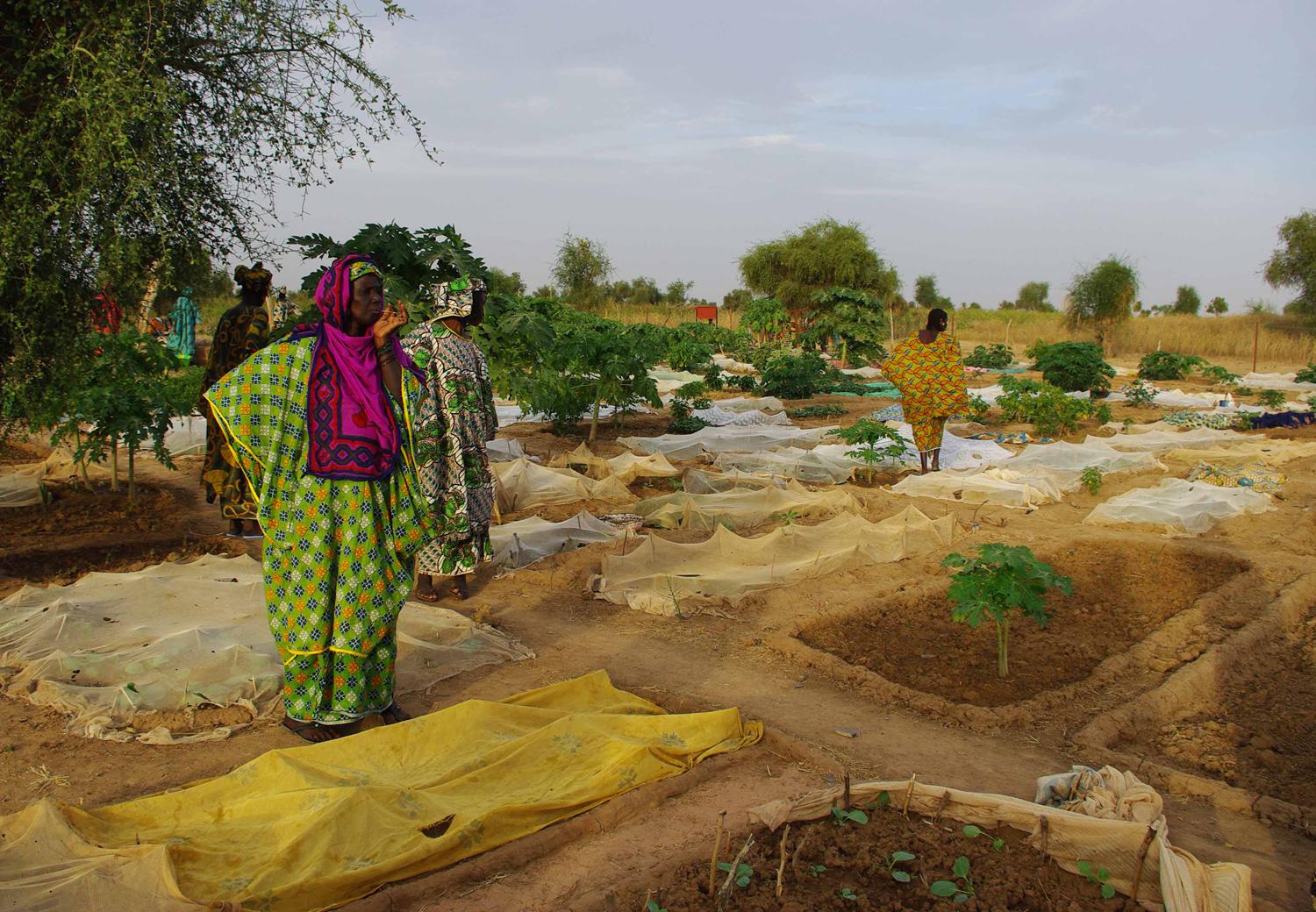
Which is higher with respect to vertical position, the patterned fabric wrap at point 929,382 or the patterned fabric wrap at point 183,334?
the patterned fabric wrap at point 183,334

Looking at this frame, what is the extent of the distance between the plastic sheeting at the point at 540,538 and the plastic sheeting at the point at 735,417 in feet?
19.5

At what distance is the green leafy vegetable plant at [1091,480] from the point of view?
8.40 meters

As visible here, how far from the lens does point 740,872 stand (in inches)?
101

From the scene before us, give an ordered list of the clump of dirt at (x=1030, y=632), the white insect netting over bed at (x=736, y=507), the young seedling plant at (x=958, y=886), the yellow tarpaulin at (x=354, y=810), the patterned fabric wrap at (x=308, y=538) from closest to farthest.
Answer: the yellow tarpaulin at (x=354, y=810) → the young seedling plant at (x=958, y=886) → the patterned fabric wrap at (x=308, y=538) → the clump of dirt at (x=1030, y=632) → the white insect netting over bed at (x=736, y=507)

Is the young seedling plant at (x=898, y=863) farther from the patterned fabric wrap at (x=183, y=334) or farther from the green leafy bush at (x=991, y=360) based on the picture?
the green leafy bush at (x=991, y=360)

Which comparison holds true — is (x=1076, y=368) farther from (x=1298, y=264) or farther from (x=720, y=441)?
(x=1298, y=264)

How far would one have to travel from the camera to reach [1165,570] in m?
6.11

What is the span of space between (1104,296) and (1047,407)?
57.1ft

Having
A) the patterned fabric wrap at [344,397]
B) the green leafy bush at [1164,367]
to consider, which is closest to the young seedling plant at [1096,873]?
the patterned fabric wrap at [344,397]

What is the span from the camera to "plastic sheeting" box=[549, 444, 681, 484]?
28.6 ft

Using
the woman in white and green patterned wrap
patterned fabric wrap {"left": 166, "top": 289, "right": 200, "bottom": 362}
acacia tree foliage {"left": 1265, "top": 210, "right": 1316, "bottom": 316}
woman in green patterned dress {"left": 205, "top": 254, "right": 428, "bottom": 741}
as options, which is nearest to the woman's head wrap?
the woman in white and green patterned wrap

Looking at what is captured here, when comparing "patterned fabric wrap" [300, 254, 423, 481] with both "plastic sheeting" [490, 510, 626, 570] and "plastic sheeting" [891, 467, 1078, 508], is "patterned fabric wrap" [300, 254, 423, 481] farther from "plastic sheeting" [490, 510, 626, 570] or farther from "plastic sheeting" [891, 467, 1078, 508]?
"plastic sheeting" [891, 467, 1078, 508]

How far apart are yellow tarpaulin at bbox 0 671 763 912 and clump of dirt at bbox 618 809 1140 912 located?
52 centimetres

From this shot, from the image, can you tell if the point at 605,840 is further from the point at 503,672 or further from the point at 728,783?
the point at 503,672
